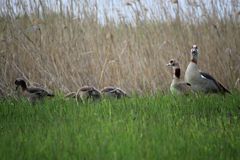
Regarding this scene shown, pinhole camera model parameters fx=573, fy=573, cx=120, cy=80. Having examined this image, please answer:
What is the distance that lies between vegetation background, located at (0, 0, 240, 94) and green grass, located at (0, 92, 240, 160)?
1.34m

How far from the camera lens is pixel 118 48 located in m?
9.57

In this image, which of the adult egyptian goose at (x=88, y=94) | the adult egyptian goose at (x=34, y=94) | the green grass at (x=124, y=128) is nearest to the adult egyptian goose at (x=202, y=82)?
the green grass at (x=124, y=128)

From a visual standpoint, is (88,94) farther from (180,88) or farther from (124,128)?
(124,128)

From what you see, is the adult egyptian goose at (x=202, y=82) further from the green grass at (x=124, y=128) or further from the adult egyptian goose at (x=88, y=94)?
the adult egyptian goose at (x=88, y=94)

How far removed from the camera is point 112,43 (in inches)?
375

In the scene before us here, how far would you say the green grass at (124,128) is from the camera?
4.84m

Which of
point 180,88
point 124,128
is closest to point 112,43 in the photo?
point 180,88

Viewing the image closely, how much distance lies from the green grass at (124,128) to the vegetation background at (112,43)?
1.34 m

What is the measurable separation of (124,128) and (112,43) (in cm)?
400

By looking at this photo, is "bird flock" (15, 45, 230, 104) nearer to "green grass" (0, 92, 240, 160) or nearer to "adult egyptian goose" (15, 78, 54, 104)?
"adult egyptian goose" (15, 78, 54, 104)

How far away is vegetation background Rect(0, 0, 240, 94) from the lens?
929cm

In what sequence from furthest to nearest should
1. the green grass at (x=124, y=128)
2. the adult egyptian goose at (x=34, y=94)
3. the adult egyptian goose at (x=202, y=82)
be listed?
the adult egyptian goose at (x=202, y=82) < the adult egyptian goose at (x=34, y=94) < the green grass at (x=124, y=128)

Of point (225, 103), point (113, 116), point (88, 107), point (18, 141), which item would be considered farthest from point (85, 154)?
point (225, 103)

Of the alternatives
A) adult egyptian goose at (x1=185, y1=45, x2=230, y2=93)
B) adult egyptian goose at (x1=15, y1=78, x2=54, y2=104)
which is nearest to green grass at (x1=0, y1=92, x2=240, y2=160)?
adult egyptian goose at (x1=15, y1=78, x2=54, y2=104)
